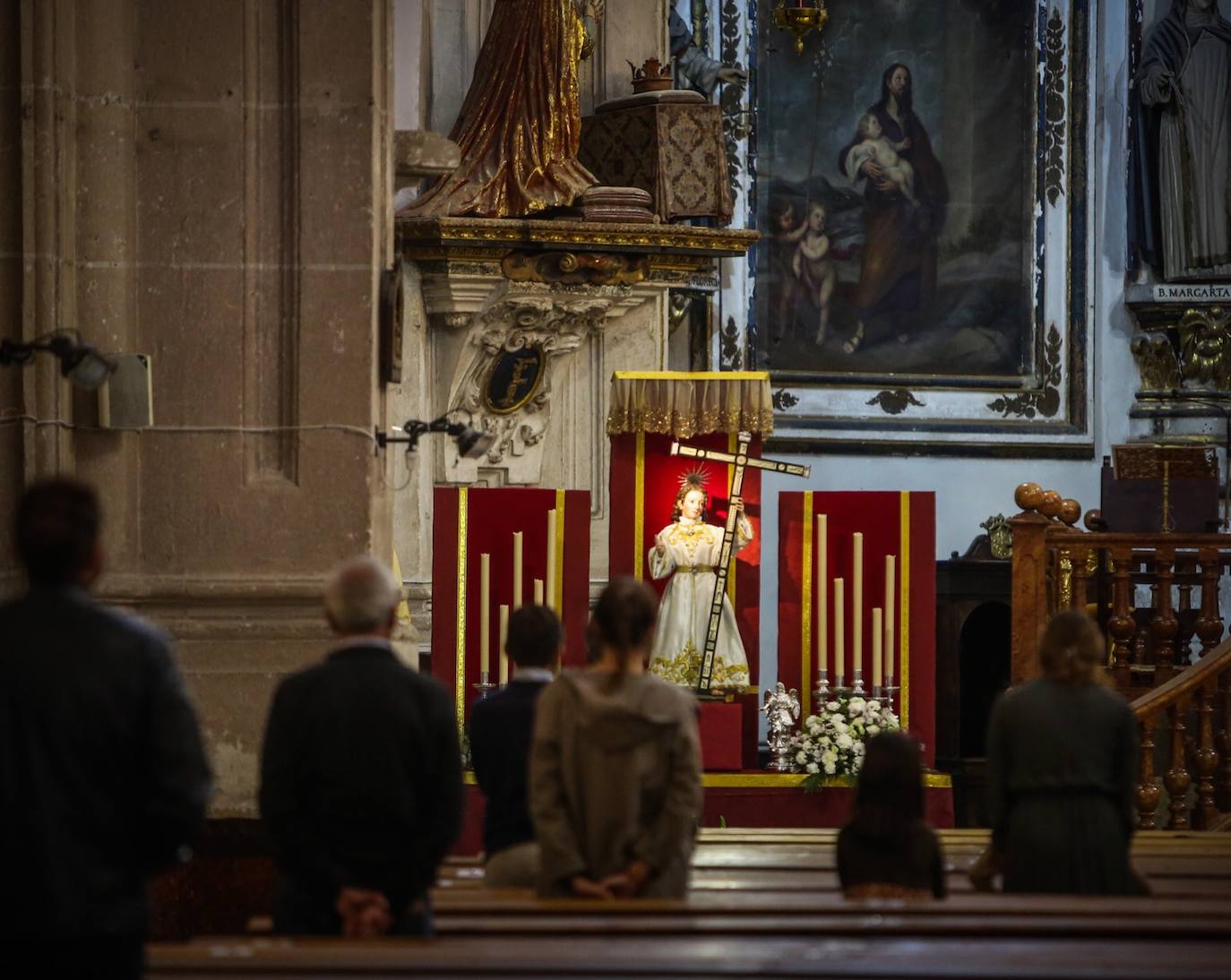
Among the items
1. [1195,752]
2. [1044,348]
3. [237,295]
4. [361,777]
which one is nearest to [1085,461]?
[1044,348]

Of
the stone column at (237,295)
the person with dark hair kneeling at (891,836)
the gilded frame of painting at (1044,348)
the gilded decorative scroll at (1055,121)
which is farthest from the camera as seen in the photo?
the gilded decorative scroll at (1055,121)

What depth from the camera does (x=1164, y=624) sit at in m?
10.0

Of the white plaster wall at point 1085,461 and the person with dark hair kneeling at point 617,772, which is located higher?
the white plaster wall at point 1085,461

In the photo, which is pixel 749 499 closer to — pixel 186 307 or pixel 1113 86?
pixel 186 307

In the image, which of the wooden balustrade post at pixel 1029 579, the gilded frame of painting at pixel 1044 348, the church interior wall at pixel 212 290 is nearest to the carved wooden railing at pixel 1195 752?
the wooden balustrade post at pixel 1029 579

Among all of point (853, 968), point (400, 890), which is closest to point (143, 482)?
point (400, 890)

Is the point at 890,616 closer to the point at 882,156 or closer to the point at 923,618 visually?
the point at 923,618

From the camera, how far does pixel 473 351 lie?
40.6ft

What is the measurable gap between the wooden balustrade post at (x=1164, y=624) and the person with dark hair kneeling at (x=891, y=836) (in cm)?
512

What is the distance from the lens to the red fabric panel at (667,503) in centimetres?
1088

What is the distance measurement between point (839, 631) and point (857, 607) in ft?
0.51

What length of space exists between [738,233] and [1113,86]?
431 cm

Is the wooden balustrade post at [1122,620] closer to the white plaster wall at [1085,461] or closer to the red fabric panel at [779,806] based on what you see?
the red fabric panel at [779,806]

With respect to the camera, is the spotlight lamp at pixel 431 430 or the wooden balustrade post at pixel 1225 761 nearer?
the spotlight lamp at pixel 431 430
